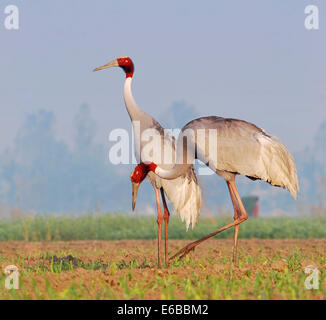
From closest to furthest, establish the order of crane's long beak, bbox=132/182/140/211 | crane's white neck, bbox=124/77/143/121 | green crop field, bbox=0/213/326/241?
crane's long beak, bbox=132/182/140/211 < crane's white neck, bbox=124/77/143/121 < green crop field, bbox=0/213/326/241

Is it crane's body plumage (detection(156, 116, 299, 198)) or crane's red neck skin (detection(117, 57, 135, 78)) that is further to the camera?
crane's red neck skin (detection(117, 57, 135, 78))

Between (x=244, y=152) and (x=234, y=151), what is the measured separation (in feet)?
0.40

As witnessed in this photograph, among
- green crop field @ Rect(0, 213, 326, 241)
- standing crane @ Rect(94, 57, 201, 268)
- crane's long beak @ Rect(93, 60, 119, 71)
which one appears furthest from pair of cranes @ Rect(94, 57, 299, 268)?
green crop field @ Rect(0, 213, 326, 241)

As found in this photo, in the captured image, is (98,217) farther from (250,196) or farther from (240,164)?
(240,164)

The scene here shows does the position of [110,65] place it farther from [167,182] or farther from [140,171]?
[140,171]

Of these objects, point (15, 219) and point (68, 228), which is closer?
point (68, 228)

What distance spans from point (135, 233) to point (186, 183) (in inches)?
258

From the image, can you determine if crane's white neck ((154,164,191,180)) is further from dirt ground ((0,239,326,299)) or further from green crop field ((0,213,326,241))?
green crop field ((0,213,326,241))

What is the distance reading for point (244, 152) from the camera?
7473mm

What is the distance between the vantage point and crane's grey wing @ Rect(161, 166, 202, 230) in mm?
7660

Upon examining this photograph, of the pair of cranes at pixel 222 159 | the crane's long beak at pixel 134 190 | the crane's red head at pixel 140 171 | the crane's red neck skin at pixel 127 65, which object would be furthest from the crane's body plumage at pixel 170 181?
the crane's red head at pixel 140 171

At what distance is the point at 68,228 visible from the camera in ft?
46.7
